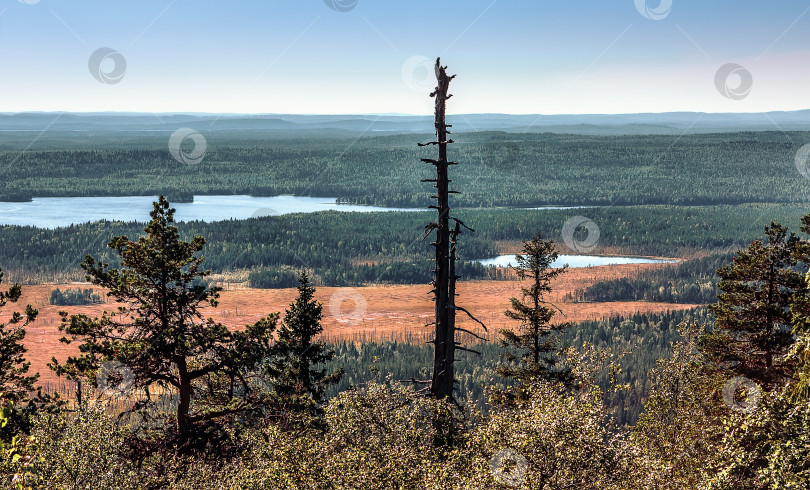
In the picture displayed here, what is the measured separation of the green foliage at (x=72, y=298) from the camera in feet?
429

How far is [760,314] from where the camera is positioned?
30.7m

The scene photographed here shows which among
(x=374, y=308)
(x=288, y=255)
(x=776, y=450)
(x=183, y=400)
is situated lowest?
(x=374, y=308)

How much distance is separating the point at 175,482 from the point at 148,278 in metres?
10.2

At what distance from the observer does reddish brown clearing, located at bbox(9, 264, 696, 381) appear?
10962cm

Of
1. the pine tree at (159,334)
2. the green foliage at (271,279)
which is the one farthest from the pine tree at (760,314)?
the green foliage at (271,279)

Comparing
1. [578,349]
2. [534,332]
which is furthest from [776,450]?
[578,349]

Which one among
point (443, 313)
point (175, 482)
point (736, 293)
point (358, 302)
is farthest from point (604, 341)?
point (175, 482)

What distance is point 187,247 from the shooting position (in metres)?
28.8

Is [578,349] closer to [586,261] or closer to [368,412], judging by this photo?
[368,412]

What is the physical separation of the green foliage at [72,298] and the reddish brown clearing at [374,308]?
165 centimetres

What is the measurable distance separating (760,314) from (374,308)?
10431 cm

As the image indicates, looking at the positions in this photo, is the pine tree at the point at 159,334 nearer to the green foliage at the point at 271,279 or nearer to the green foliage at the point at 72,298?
the green foliage at the point at 72,298

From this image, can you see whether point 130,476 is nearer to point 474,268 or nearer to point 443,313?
point 443,313

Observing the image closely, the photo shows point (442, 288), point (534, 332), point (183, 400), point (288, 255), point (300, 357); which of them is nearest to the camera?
point (183, 400)
